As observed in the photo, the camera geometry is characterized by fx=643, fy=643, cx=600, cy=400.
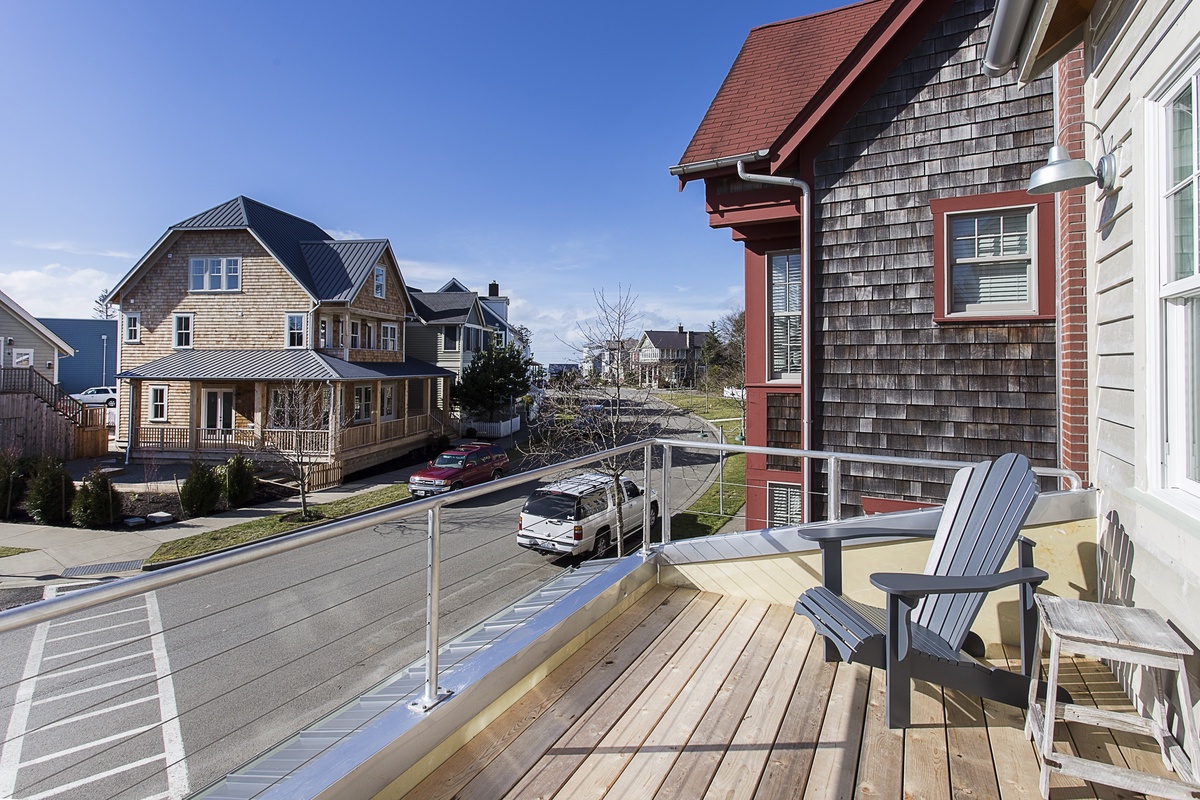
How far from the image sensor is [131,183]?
18.5 m

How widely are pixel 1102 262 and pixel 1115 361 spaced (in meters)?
0.65

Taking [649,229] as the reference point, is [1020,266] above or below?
below

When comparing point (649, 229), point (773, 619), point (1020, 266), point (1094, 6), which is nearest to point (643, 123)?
point (649, 229)

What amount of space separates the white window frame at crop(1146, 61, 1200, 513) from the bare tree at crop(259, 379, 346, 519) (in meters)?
18.7

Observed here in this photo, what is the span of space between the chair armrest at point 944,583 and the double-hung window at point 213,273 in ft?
82.4

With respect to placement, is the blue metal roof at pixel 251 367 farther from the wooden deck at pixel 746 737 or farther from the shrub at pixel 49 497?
the wooden deck at pixel 746 737

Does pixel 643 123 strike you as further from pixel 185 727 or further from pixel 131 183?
pixel 185 727

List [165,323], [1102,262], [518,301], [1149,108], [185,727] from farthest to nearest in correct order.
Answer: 1. [518,301]
2. [165,323]
3. [185,727]
4. [1102,262]
5. [1149,108]

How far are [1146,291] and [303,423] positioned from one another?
20.4m

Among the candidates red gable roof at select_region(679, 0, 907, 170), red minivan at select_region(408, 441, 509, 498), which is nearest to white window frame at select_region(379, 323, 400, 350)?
red minivan at select_region(408, 441, 509, 498)

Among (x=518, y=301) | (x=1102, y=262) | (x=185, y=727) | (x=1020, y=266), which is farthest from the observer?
(x=518, y=301)

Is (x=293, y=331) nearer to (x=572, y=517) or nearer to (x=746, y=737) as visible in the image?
(x=572, y=517)

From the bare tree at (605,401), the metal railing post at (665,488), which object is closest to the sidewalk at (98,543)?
the bare tree at (605,401)

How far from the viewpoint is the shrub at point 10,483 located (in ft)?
48.5
